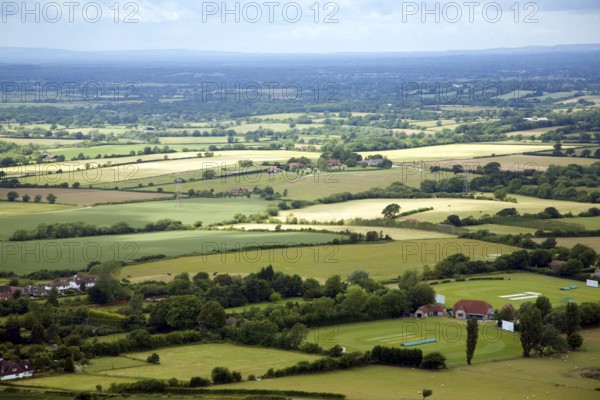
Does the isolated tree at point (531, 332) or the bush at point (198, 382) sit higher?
the isolated tree at point (531, 332)

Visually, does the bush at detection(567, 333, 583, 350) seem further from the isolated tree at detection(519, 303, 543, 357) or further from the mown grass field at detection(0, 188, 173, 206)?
the mown grass field at detection(0, 188, 173, 206)

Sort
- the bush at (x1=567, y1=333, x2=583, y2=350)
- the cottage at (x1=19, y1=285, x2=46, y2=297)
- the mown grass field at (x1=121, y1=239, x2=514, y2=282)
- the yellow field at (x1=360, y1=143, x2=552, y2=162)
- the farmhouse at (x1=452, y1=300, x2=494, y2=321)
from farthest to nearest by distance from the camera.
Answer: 1. the yellow field at (x1=360, y1=143, x2=552, y2=162)
2. the mown grass field at (x1=121, y1=239, x2=514, y2=282)
3. the cottage at (x1=19, y1=285, x2=46, y2=297)
4. the farmhouse at (x1=452, y1=300, x2=494, y2=321)
5. the bush at (x1=567, y1=333, x2=583, y2=350)

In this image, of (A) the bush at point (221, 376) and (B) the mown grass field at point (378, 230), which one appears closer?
(A) the bush at point (221, 376)

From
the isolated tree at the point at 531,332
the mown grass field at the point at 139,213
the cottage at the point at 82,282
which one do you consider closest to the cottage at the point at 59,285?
the cottage at the point at 82,282

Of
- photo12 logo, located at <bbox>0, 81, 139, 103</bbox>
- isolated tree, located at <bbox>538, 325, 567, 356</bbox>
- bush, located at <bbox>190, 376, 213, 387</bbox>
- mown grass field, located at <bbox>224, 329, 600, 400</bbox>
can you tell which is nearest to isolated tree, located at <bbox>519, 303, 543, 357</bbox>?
isolated tree, located at <bbox>538, 325, 567, 356</bbox>

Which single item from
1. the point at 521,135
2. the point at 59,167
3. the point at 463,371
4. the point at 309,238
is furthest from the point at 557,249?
the point at 521,135

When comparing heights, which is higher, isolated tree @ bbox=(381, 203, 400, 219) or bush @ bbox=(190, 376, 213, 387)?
isolated tree @ bbox=(381, 203, 400, 219)

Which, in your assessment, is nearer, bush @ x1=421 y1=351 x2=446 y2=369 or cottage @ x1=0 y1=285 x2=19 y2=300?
bush @ x1=421 y1=351 x2=446 y2=369

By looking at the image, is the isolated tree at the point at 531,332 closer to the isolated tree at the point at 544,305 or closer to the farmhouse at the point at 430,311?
the isolated tree at the point at 544,305
